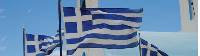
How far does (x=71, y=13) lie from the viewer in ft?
34.0

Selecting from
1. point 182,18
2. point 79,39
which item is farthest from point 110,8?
point 182,18

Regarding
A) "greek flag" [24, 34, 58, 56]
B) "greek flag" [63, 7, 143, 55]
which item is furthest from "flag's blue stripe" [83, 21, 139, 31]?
"greek flag" [24, 34, 58, 56]

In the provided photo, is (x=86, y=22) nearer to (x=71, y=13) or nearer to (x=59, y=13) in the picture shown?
(x=71, y=13)

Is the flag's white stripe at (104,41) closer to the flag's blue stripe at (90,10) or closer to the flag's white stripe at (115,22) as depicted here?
the flag's white stripe at (115,22)

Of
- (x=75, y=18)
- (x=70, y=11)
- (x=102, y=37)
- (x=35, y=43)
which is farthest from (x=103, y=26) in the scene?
(x=35, y=43)

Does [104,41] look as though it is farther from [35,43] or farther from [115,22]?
[35,43]

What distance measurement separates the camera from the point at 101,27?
10.6 metres

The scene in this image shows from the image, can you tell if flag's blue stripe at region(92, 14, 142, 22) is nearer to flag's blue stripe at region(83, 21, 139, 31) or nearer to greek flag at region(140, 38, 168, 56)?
flag's blue stripe at region(83, 21, 139, 31)

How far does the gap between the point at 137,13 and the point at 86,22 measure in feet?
4.19

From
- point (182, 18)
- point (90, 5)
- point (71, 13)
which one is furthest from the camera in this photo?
point (90, 5)

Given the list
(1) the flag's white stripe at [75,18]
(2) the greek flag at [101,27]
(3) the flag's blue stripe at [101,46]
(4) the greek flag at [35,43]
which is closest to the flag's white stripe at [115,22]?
(2) the greek flag at [101,27]

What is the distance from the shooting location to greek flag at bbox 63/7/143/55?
33.8 feet

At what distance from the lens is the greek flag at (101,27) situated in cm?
1029

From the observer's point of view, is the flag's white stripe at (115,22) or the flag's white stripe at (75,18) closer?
the flag's white stripe at (75,18)
